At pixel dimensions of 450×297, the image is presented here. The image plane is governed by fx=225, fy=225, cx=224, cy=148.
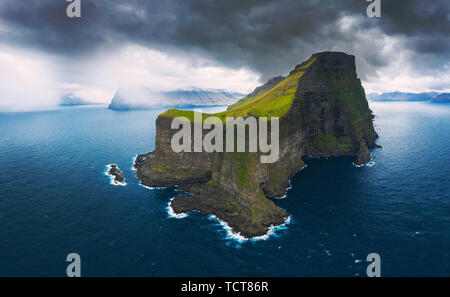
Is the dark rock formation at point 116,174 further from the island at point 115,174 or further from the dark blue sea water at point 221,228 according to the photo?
the dark blue sea water at point 221,228

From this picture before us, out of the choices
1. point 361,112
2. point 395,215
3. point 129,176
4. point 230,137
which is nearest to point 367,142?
point 361,112

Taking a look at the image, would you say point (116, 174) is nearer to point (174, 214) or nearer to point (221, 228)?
point (174, 214)

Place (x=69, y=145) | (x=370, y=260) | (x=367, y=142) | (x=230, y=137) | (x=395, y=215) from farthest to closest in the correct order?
(x=69, y=145) → (x=367, y=142) → (x=230, y=137) → (x=395, y=215) → (x=370, y=260)

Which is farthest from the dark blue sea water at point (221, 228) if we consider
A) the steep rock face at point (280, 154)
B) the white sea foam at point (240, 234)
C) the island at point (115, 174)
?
the steep rock face at point (280, 154)

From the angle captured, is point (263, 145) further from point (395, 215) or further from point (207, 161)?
point (395, 215)

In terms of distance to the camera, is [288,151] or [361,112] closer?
[288,151]

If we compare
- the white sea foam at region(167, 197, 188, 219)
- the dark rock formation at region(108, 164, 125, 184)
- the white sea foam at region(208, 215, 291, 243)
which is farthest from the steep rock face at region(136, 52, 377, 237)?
the dark rock formation at region(108, 164, 125, 184)

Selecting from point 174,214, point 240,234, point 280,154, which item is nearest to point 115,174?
point 174,214
